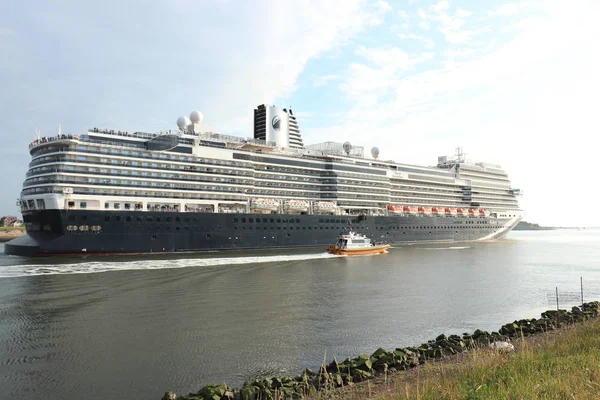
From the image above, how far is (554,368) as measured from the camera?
27.7 ft

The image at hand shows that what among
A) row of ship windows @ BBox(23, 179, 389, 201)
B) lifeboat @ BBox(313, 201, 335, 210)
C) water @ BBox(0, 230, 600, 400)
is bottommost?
water @ BBox(0, 230, 600, 400)

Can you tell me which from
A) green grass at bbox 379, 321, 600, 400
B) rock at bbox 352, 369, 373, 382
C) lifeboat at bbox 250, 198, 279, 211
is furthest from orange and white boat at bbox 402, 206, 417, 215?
rock at bbox 352, 369, 373, 382

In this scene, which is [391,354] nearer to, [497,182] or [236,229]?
[236,229]

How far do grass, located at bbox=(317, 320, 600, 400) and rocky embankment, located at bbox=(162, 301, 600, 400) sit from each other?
65cm

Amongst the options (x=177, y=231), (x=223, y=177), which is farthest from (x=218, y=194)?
(x=177, y=231)

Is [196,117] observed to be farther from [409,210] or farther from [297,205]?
[409,210]

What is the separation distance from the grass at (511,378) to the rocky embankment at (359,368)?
0.65 meters

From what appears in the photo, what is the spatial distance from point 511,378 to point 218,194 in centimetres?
4759

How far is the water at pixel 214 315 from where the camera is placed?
12.0m

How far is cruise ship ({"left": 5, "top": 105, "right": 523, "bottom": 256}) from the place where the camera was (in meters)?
41.8

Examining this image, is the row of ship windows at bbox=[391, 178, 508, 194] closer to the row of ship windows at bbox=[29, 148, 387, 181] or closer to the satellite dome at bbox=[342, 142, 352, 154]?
the row of ship windows at bbox=[29, 148, 387, 181]

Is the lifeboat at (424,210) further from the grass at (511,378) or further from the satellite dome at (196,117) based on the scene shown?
the grass at (511,378)

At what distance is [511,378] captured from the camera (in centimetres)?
773

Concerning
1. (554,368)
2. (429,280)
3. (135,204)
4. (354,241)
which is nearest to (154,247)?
(135,204)
